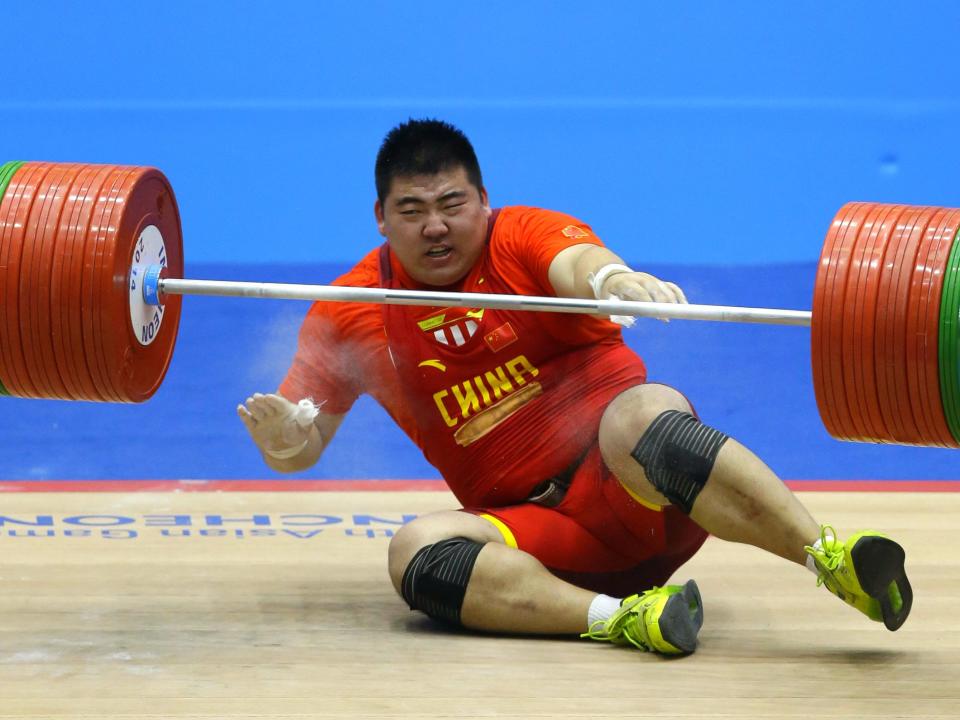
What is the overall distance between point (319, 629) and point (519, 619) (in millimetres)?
346

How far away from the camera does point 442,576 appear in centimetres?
225

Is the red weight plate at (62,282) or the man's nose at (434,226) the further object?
the man's nose at (434,226)

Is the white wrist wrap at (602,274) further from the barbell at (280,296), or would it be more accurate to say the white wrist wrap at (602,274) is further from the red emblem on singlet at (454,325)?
the red emblem on singlet at (454,325)

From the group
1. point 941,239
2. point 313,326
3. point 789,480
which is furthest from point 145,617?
point 789,480

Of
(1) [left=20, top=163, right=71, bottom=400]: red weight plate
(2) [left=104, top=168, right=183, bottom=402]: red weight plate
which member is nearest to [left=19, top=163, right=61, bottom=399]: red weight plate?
(1) [left=20, top=163, right=71, bottom=400]: red weight plate

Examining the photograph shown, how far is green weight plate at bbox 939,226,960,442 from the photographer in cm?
196

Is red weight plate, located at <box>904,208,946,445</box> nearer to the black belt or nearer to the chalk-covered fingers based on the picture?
the black belt

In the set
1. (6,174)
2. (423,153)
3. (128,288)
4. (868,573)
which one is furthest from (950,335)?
(6,174)

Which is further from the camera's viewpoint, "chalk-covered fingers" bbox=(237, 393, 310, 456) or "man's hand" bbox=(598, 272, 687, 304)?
"chalk-covered fingers" bbox=(237, 393, 310, 456)

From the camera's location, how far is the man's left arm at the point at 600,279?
7.05 feet

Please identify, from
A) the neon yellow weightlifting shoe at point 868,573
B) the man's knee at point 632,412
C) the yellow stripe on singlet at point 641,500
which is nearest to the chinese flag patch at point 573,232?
the man's knee at point 632,412

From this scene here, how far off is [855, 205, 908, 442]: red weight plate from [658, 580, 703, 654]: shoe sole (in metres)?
0.41

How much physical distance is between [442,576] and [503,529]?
0.51 feet

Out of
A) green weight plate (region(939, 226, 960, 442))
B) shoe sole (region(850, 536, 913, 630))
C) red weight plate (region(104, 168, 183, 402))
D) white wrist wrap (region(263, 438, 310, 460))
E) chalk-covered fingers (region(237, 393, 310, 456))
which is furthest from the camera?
white wrist wrap (region(263, 438, 310, 460))
